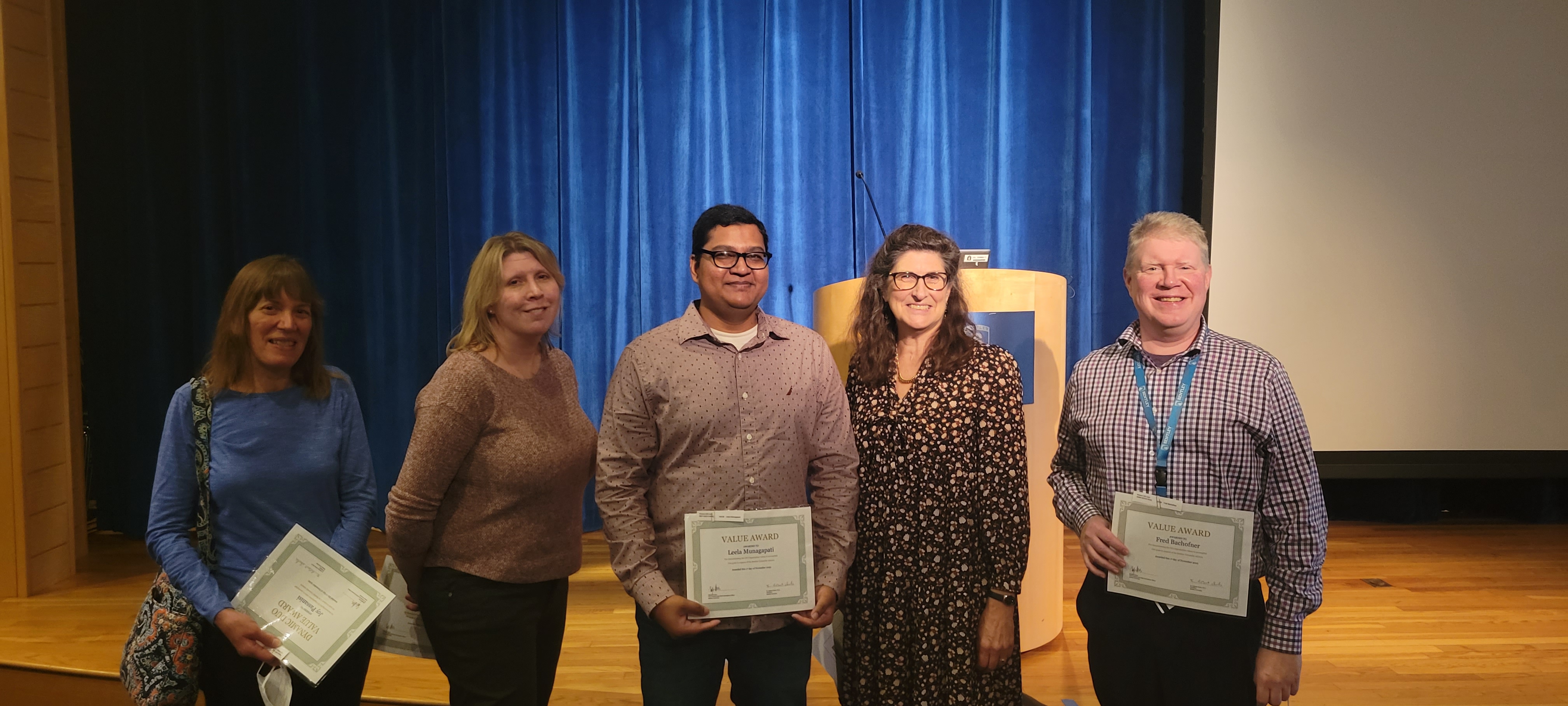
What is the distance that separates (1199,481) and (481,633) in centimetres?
133

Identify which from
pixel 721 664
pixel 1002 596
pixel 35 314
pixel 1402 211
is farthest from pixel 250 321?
pixel 1402 211

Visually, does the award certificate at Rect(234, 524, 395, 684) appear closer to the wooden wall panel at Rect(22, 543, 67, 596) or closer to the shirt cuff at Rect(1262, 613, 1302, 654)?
the shirt cuff at Rect(1262, 613, 1302, 654)

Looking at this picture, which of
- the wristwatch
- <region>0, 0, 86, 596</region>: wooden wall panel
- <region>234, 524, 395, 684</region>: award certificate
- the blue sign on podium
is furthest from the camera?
<region>0, 0, 86, 596</region>: wooden wall panel

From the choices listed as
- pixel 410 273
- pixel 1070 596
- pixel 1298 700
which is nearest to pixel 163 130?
pixel 410 273

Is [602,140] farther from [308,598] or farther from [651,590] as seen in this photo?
[651,590]

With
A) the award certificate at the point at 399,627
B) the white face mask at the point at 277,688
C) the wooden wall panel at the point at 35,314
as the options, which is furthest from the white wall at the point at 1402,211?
the wooden wall panel at the point at 35,314

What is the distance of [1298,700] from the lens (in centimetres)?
264

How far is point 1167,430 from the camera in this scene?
1.58 m

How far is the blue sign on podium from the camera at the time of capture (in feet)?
8.25

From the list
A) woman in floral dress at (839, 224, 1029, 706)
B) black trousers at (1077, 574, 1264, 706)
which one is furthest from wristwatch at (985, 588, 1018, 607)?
black trousers at (1077, 574, 1264, 706)

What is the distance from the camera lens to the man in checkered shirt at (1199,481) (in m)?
1.51

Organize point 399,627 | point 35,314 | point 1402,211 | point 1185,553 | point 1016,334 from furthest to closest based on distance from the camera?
point 1402,211 → point 35,314 → point 1016,334 → point 399,627 → point 1185,553

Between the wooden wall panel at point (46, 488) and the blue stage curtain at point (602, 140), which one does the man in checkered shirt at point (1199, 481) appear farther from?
the wooden wall panel at point (46, 488)

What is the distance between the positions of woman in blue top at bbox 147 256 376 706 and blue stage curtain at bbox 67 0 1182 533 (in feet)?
9.73
